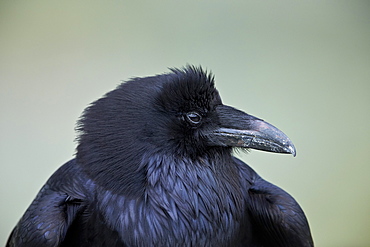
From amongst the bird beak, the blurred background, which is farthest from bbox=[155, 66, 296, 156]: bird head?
the blurred background

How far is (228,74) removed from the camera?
7.98 ft

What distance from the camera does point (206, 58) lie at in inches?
95.5

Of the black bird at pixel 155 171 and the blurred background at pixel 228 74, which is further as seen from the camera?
the blurred background at pixel 228 74

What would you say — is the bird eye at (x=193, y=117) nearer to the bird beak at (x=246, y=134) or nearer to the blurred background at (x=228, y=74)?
the bird beak at (x=246, y=134)

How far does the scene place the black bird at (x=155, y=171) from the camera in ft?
4.23

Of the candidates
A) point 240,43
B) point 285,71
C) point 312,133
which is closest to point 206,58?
point 240,43

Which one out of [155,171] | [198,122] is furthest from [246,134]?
[155,171]

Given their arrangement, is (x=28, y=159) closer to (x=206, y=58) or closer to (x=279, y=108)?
(x=206, y=58)

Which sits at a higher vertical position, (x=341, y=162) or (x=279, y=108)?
(x=279, y=108)

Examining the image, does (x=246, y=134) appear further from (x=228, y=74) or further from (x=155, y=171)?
(x=228, y=74)

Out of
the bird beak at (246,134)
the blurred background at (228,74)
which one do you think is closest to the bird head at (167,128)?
the bird beak at (246,134)

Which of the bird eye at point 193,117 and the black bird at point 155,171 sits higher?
the bird eye at point 193,117

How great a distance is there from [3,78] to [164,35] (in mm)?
805

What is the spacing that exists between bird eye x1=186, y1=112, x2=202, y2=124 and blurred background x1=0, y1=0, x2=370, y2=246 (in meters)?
1.10
